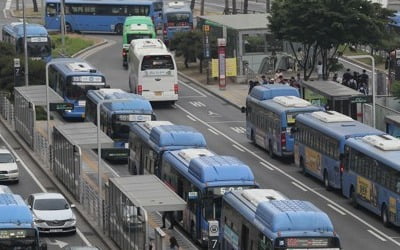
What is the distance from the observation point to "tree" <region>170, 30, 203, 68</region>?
9738 centimetres

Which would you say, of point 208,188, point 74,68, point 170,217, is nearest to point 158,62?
point 74,68

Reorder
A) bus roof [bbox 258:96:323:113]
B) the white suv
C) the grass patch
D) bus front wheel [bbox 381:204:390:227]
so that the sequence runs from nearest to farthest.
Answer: bus front wheel [bbox 381:204:390:227]
the white suv
bus roof [bbox 258:96:323:113]
the grass patch

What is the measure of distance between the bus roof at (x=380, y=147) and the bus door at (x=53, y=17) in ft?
230

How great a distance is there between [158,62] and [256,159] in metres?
17.7

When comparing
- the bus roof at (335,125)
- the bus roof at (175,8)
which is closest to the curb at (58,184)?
the bus roof at (335,125)

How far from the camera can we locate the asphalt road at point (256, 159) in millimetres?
53000

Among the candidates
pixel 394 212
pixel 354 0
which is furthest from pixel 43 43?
pixel 394 212

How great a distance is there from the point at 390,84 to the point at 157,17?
50.5 metres

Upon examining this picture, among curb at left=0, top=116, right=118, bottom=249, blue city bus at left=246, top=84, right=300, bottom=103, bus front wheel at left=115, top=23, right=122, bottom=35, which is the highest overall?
blue city bus at left=246, top=84, right=300, bottom=103

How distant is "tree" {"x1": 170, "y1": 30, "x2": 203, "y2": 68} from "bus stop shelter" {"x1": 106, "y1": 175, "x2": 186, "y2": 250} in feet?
149

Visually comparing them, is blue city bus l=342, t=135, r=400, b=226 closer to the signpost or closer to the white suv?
the white suv

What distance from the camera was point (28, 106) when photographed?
2857 inches

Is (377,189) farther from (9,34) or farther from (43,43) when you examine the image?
(9,34)

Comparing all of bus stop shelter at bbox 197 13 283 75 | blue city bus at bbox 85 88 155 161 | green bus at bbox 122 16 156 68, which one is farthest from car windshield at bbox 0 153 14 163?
green bus at bbox 122 16 156 68
